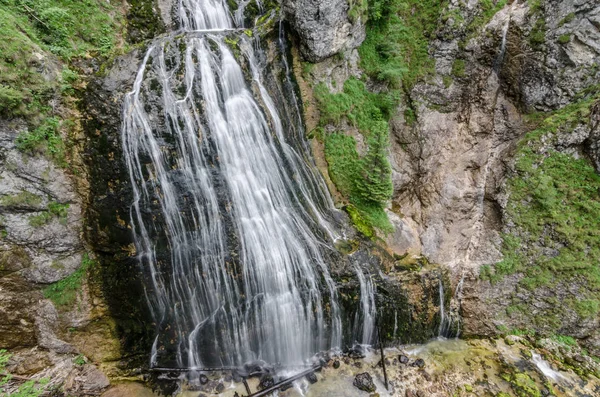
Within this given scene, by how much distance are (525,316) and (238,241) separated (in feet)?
31.3

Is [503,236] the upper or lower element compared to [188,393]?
upper

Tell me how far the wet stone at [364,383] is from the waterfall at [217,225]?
115 centimetres

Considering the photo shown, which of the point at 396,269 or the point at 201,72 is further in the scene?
the point at 396,269

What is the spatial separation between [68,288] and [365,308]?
25.9ft

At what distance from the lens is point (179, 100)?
752 cm

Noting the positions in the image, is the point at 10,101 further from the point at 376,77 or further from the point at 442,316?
the point at 442,316

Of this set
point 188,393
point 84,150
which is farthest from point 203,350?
point 84,150

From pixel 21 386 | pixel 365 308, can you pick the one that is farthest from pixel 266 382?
pixel 21 386

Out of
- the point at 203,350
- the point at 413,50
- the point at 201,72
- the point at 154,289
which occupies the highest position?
the point at 413,50

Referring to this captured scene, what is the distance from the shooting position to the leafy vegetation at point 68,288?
6.85 metres

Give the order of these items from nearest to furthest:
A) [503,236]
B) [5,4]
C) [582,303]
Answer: [5,4]
[582,303]
[503,236]

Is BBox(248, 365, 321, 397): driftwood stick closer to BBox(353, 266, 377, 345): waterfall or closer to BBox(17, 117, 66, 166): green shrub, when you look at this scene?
BBox(353, 266, 377, 345): waterfall

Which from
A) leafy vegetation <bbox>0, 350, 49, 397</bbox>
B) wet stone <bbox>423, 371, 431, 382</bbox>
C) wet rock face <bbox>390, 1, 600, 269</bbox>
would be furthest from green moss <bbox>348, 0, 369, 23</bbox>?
leafy vegetation <bbox>0, 350, 49, 397</bbox>

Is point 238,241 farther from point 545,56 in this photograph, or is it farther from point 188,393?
point 545,56
